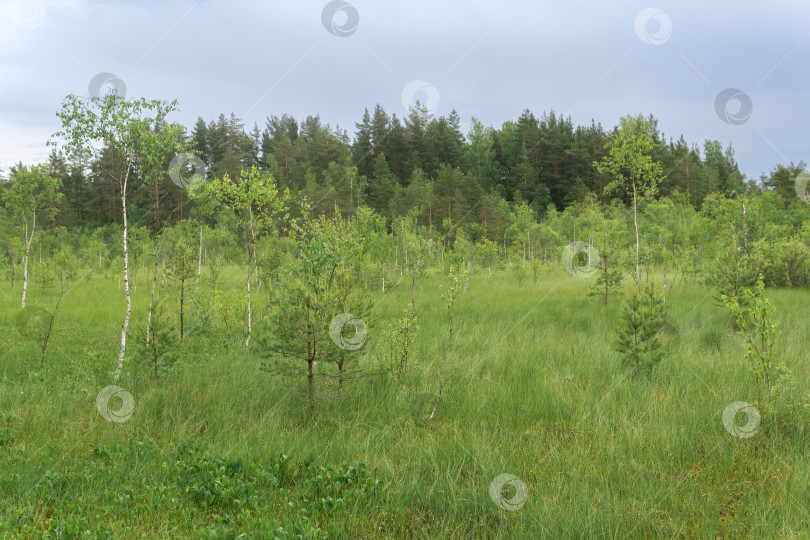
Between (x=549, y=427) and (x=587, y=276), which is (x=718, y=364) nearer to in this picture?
(x=549, y=427)

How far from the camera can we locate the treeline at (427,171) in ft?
163

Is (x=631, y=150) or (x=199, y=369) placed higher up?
(x=631, y=150)

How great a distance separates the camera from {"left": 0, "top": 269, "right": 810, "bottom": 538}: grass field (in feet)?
13.0

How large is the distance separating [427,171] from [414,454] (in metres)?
67.8

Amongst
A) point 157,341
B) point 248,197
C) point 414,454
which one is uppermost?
point 248,197

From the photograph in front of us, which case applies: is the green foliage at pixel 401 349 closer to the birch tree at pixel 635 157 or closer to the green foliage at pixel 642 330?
the green foliage at pixel 642 330

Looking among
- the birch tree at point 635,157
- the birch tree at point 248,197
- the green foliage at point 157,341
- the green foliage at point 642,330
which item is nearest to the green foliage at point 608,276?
the birch tree at point 635,157

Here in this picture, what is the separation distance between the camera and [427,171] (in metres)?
70.2

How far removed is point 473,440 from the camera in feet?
18.0

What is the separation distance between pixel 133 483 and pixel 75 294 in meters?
26.4

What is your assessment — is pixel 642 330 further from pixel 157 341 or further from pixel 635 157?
pixel 635 157

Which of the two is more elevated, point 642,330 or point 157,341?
point 642,330

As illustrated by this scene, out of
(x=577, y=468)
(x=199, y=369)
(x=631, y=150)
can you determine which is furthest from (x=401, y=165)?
(x=577, y=468)

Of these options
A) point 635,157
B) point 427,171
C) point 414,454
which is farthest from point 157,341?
point 427,171
